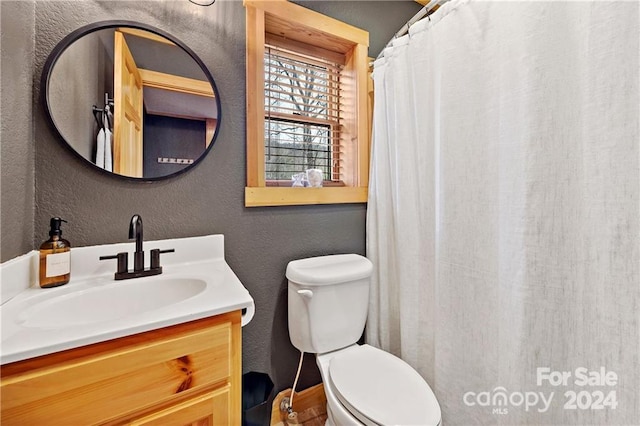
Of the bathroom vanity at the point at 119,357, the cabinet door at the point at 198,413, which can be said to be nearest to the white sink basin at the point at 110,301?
the bathroom vanity at the point at 119,357

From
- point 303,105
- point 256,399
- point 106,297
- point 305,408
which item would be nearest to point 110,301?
point 106,297

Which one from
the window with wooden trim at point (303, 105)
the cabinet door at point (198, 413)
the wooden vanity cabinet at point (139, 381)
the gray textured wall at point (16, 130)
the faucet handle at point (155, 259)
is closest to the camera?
the wooden vanity cabinet at point (139, 381)

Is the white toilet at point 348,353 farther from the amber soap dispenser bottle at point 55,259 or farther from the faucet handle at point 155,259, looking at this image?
the amber soap dispenser bottle at point 55,259

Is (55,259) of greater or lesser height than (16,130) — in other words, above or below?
below

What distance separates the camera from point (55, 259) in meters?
0.84

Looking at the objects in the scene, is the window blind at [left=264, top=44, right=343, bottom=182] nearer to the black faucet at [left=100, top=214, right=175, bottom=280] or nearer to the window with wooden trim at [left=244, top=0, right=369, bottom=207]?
the window with wooden trim at [left=244, top=0, right=369, bottom=207]

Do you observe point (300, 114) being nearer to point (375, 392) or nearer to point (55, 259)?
point (55, 259)

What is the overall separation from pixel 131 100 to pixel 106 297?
740 millimetres

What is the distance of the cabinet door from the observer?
0.65 m

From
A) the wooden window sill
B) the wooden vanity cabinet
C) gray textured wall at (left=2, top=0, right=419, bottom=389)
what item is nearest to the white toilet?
gray textured wall at (left=2, top=0, right=419, bottom=389)

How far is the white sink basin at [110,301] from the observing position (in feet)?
2.43

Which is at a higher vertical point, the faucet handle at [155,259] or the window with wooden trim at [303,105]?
the window with wooden trim at [303,105]

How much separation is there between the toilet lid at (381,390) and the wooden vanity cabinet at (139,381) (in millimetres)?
401

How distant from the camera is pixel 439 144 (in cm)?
112
